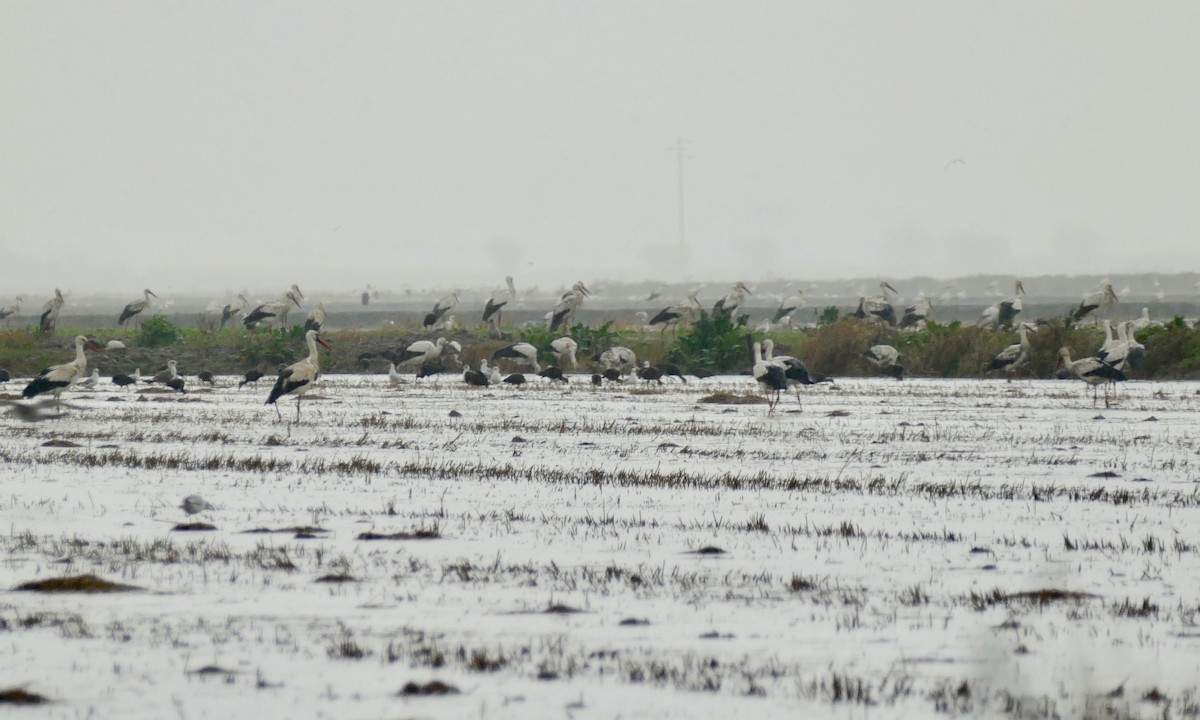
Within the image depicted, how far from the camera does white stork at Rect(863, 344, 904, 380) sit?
34188 mm

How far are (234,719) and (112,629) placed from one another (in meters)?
1.51

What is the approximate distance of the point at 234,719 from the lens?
478 cm

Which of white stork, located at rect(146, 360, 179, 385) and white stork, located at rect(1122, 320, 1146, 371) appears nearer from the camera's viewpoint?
white stork, located at rect(146, 360, 179, 385)

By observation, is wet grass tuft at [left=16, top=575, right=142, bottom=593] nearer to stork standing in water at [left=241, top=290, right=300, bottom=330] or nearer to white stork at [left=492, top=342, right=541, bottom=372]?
white stork at [left=492, top=342, right=541, bottom=372]

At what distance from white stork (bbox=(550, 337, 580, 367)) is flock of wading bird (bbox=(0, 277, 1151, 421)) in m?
0.02

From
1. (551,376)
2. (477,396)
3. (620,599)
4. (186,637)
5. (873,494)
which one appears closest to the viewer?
(186,637)

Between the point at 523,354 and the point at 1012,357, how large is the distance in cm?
1113

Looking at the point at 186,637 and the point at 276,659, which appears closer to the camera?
the point at 276,659

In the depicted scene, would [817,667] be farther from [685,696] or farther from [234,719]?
[234,719]

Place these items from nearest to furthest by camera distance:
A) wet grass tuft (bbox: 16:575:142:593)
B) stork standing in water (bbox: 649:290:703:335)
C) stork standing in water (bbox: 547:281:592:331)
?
wet grass tuft (bbox: 16:575:142:593) → stork standing in water (bbox: 547:281:592:331) → stork standing in water (bbox: 649:290:703:335)

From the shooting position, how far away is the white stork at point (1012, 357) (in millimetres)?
31938

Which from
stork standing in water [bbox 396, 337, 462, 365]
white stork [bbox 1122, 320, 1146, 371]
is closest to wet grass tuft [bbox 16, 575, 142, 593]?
white stork [bbox 1122, 320, 1146, 371]

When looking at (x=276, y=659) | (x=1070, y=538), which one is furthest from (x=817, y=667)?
(x=1070, y=538)

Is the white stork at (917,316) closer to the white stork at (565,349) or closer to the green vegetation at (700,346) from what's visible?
the green vegetation at (700,346)
